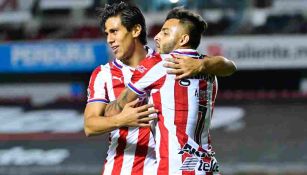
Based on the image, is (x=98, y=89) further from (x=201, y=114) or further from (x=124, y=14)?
(x=201, y=114)

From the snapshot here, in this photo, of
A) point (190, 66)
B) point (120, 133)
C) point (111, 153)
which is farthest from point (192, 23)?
point (111, 153)

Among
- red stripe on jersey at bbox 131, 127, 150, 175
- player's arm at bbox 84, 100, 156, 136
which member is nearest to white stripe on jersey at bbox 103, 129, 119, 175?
red stripe on jersey at bbox 131, 127, 150, 175

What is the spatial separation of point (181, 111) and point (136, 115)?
0.69 feet

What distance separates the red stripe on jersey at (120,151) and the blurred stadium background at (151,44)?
7.21m

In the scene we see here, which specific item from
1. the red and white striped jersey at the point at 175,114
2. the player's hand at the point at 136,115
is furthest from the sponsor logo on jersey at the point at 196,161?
the player's hand at the point at 136,115

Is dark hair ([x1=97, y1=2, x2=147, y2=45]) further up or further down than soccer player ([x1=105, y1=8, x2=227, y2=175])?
further up

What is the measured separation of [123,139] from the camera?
396 centimetres

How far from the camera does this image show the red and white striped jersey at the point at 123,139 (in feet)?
12.9

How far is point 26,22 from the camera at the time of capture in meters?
15.2

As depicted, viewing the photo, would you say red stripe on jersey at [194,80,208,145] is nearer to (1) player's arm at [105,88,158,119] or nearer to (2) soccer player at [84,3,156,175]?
(1) player's arm at [105,88,158,119]

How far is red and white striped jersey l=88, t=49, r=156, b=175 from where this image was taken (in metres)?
3.94

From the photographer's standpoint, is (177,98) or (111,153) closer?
(177,98)

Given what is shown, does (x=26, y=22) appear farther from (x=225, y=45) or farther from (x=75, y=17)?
(x=225, y=45)

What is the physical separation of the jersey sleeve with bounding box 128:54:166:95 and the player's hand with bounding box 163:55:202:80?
36 mm
